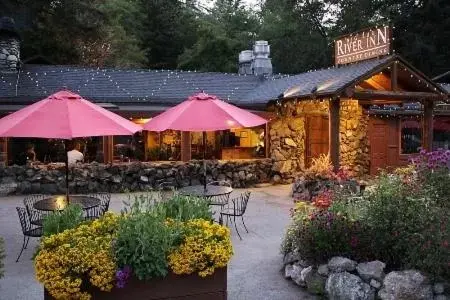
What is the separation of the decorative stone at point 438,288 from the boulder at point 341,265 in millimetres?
870

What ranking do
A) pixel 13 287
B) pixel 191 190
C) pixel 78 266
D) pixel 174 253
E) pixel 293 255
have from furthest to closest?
pixel 191 190, pixel 293 255, pixel 13 287, pixel 174 253, pixel 78 266

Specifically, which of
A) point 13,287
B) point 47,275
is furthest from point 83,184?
point 47,275

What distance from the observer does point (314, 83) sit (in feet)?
46.0

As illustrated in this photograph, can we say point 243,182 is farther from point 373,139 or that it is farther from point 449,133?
point 449,133

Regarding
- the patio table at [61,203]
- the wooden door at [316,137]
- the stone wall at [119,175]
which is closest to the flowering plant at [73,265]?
the patio table at [61,203]

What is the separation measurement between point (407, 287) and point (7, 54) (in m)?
16.1

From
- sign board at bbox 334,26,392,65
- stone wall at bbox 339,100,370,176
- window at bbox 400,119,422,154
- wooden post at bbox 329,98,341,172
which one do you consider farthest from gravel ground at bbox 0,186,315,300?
window at bbox 400,119,422,154

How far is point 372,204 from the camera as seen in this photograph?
20.3 ft

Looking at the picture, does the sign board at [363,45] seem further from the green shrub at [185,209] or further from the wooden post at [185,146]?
the green shrub at [185,209]

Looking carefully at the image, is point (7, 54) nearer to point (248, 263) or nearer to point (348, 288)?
point (248, 263)

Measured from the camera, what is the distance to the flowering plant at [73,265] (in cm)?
420

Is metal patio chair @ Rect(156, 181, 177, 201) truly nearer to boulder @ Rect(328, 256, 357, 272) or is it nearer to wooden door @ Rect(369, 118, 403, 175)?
boulder @ Rect(328, 256, 357, 272)

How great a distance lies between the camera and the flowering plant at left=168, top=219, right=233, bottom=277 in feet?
14.9

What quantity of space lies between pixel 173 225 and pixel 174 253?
0.36m
